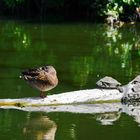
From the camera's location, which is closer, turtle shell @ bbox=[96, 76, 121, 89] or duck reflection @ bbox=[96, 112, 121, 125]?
duck reflection @ bbox=[96, 112, 121, 125]

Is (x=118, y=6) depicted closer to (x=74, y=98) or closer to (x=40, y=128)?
(x=74, y=98)

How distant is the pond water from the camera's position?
10203 millimetres

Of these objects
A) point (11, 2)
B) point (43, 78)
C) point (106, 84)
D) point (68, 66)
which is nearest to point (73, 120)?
point (43, 78)

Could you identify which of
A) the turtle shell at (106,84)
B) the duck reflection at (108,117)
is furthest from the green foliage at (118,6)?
the duck reflection at (108,117)

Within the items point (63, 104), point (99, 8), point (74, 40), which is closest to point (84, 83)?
point (63, 104)

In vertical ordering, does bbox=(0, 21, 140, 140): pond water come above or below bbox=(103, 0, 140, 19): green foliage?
below

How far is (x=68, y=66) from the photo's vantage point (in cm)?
1708

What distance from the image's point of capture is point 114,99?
11867mm

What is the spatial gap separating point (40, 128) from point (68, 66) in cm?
692

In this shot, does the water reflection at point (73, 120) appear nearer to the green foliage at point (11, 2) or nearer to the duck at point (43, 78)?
the duck at point (43, 78)

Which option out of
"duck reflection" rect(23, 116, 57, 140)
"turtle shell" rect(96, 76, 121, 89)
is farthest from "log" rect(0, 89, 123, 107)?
"duck reflection" rect(23, 116, 57, 140)

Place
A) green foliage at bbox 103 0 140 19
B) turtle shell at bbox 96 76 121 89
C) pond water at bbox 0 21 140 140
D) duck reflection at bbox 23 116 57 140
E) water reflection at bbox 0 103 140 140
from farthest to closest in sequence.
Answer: green foliage at bbox 103 0 140 19, turtle shell at bbox 96 76 121 89, pond water at bbox 0 21 140 140, water reflection at bbox 0 103 140 140, duck reflection at bbox 23 116 57 140

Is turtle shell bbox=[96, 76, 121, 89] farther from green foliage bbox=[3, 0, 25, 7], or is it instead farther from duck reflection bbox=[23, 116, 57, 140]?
green foliage bbox=[3, 0, 25, 7]

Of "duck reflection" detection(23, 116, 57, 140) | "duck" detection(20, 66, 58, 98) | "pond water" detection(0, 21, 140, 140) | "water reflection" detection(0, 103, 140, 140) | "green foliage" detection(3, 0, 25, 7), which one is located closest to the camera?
"duck reflection" detection(23, 116, 57, 140)
